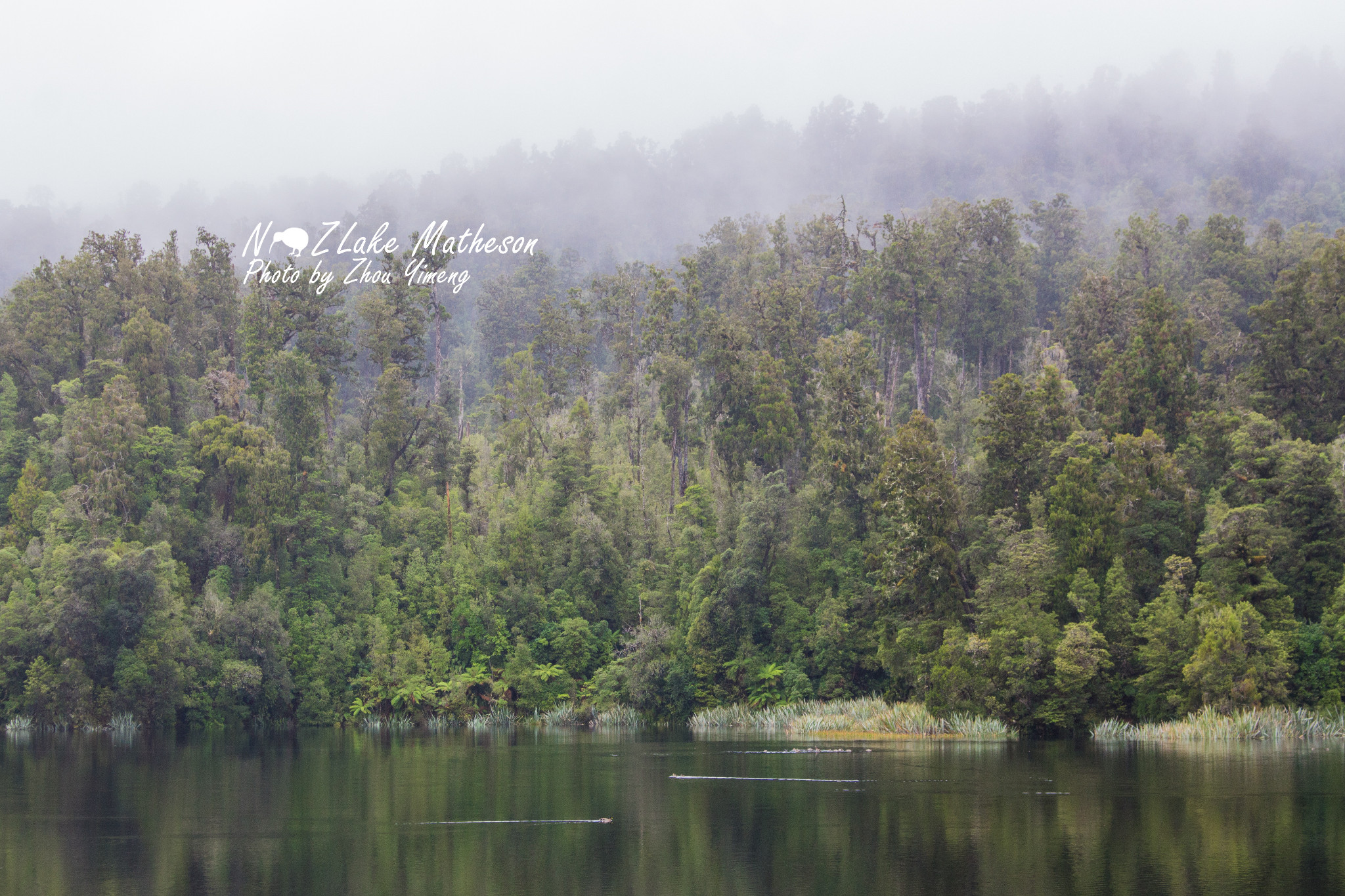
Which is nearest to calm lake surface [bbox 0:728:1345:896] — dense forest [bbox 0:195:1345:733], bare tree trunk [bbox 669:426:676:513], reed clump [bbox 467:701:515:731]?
dense forest [bbox 0:195:1345:733]

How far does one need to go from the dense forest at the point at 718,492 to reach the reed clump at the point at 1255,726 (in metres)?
0.81

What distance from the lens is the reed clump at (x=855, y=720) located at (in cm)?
5006

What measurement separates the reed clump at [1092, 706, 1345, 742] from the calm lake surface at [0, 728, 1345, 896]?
3.66 meters

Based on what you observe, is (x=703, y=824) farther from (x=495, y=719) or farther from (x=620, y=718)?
(x=495, y=719)

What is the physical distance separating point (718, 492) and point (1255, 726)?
34.6 metres

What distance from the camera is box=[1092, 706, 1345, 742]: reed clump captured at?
4316 centimetres

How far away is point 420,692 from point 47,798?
3662 cm

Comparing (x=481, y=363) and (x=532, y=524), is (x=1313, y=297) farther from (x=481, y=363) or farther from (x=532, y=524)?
(x=481, y=363)

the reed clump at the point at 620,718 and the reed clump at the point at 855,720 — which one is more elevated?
the reed clump at the point at 855,720

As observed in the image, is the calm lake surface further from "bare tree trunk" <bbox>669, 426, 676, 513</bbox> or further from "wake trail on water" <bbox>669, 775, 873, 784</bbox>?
"bare tree trunk" <bbox>669, 426, 676, 513</bbox>

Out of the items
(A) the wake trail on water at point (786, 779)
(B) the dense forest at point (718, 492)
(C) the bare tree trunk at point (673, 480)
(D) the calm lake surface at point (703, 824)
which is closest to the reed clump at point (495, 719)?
(B) the dense forest at point (718, 492)

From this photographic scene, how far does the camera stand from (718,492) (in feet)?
236

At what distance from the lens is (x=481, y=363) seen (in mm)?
119750

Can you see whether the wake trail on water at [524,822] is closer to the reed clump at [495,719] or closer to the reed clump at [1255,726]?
the reed clump at [1255,726]
